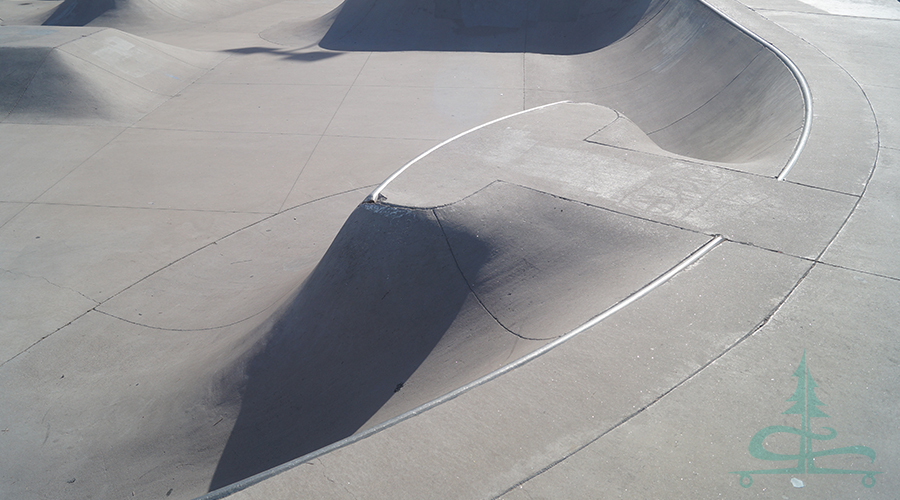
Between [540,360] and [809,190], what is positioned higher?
[809,190]

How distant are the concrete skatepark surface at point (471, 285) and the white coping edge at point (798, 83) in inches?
1.9

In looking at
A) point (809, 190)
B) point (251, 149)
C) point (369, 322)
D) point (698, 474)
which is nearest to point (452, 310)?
point (369, 322)

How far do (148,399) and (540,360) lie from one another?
153 inches

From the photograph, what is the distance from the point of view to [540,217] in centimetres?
514

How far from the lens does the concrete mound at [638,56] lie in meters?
8.26

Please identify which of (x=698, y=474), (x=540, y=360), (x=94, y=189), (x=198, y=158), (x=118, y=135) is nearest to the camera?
(x=698, y=474)

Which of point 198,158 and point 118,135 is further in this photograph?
point 118,135

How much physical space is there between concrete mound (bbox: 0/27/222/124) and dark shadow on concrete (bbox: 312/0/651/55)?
480 cm

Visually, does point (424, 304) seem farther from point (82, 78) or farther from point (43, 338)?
point (82, 78)

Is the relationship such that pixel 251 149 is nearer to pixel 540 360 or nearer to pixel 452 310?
pixel 452 310

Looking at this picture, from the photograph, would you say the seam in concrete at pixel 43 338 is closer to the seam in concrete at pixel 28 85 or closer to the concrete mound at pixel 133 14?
the seam in concrete at pixel 28 85

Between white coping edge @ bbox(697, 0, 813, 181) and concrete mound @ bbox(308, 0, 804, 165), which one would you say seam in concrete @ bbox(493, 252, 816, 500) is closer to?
white coping edge @ bbox(697, 0, 813, 181)

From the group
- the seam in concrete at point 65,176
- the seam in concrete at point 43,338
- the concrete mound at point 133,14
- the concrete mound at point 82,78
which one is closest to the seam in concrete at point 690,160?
the seam in concrete at point 43,338

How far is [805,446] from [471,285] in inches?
105
